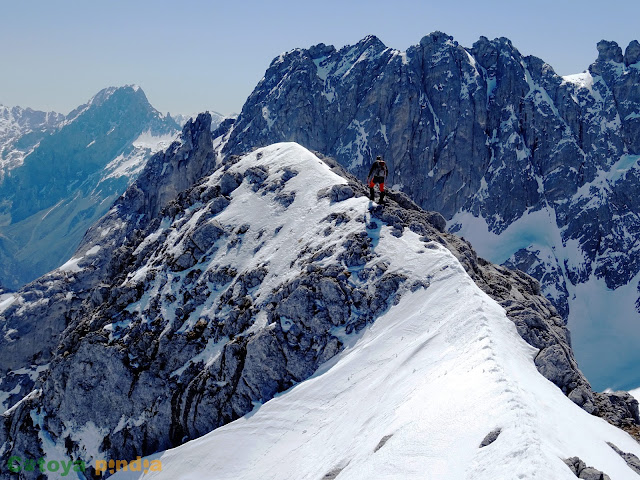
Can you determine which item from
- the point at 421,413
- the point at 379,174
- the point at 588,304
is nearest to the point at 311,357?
the point at 421,413

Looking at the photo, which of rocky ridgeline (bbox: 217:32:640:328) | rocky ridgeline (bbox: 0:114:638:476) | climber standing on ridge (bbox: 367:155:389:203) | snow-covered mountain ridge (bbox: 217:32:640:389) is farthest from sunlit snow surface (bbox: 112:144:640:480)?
rocky ridgeline (bbox: 217:32:640:328)

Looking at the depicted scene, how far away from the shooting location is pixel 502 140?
14150cm

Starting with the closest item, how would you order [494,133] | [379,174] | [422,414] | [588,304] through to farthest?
[422,414], [379,174], [588,304], [494,133]

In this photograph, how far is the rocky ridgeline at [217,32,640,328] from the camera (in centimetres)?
13000

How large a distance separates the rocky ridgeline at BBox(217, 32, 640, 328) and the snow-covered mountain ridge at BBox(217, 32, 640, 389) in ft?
0.91

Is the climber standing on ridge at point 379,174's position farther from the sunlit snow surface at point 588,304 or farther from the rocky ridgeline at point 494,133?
the rocky ridgeline at point 494,133

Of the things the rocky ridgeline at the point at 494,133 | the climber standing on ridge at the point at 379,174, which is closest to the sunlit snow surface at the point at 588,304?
the rocky ridgeline at the point at 494,133

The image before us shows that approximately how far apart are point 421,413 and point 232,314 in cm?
2297

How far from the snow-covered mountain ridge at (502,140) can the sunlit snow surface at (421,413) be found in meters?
94.2

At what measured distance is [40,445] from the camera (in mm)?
45312

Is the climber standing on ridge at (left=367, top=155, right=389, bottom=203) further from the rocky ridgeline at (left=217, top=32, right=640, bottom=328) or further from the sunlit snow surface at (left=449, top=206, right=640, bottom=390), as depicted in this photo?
the rocky ridgeline at (left=217, top=32, right=640, bottom=328)

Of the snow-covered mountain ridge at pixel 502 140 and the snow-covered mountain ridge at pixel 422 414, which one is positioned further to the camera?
the snow-covered mountain ridge at pixel 502 140

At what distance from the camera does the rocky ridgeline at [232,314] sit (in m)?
38.8

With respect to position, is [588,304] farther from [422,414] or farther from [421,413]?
[422,414]
